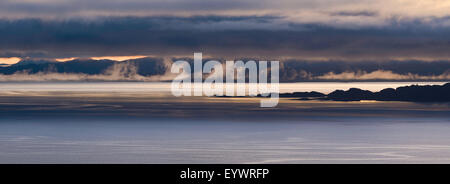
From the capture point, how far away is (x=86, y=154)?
94000 millimetres

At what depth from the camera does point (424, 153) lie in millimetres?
99562

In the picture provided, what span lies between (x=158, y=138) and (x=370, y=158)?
5130cm
